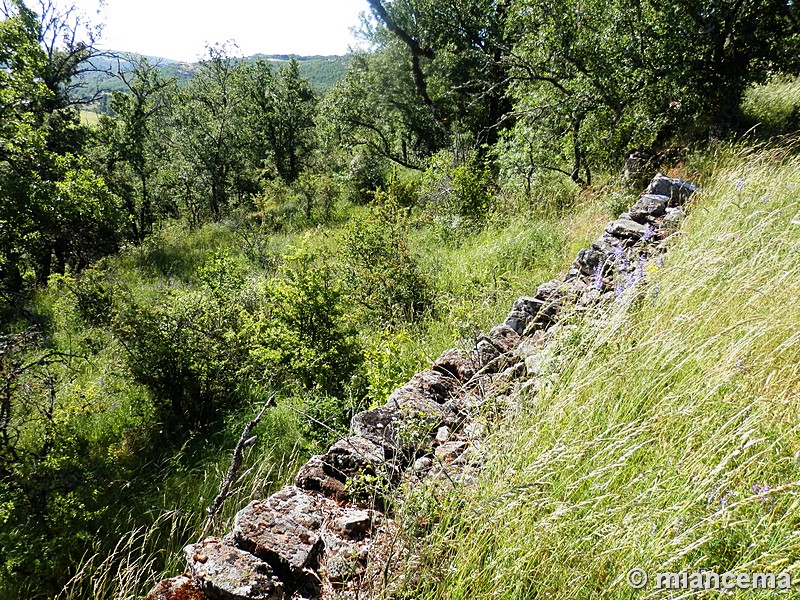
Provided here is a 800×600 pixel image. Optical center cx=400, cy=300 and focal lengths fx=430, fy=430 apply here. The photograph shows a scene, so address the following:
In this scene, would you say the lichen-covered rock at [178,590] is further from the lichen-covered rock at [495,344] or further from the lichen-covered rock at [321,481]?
the lichen-covered rock at [495,344]

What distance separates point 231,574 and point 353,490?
63cm

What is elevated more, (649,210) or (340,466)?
(649,210)

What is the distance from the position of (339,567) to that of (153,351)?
4219 mm

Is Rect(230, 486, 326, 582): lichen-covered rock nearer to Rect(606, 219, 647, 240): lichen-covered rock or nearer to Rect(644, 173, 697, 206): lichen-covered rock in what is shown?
Rect(606, 219, 647, 240): lichen-covered rock

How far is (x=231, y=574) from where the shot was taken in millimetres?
1623

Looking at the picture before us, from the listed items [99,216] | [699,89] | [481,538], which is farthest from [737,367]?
[99,216]

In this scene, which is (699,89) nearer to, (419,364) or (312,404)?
(419,364)

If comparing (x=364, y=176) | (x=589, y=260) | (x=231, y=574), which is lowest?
(x=231, y=574)

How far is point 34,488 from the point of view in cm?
343

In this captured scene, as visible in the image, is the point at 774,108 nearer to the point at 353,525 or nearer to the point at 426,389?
the point at 426,389

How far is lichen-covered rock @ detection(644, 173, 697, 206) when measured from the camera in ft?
17.3

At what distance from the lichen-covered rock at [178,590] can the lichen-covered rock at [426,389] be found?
1.31m

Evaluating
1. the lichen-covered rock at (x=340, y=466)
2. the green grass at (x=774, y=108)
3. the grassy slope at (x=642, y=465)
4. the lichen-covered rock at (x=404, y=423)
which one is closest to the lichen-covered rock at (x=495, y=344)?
the lichen-covered rock at (x=404, y=423)

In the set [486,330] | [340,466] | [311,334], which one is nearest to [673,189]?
[486,330]
